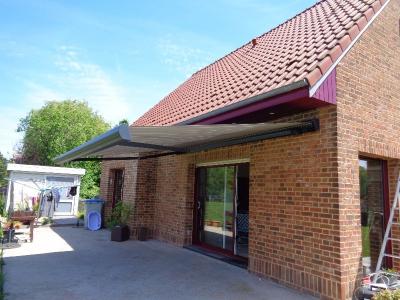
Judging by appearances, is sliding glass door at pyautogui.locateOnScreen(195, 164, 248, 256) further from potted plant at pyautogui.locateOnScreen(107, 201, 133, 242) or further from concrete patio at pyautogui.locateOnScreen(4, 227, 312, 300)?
potted plant at pyautogui.locateOnScreen(107, 201, 133, 242)

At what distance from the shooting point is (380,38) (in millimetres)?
6969

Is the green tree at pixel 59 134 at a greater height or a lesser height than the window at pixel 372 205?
greater

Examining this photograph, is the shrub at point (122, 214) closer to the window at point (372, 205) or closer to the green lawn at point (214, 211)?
the green lawn at point (214, 211)

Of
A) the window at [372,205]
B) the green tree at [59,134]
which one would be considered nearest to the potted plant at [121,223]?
the window at [372,205]

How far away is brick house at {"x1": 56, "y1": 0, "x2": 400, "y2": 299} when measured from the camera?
5449mm

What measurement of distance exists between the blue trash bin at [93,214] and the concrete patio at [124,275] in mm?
4044

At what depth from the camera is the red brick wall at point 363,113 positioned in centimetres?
546

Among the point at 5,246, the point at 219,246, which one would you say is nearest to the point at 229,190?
the point at 219,246

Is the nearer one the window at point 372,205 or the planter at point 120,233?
the window at point 372,205

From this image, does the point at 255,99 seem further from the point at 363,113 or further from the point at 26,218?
the point at 26,218

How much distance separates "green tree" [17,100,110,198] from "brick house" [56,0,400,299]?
25083 millimetres

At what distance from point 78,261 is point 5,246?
2998 mm

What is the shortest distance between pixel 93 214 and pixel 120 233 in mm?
3998

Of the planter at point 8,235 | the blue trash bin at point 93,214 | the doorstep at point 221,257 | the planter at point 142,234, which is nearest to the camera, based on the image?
the doorstep at point 221,257
